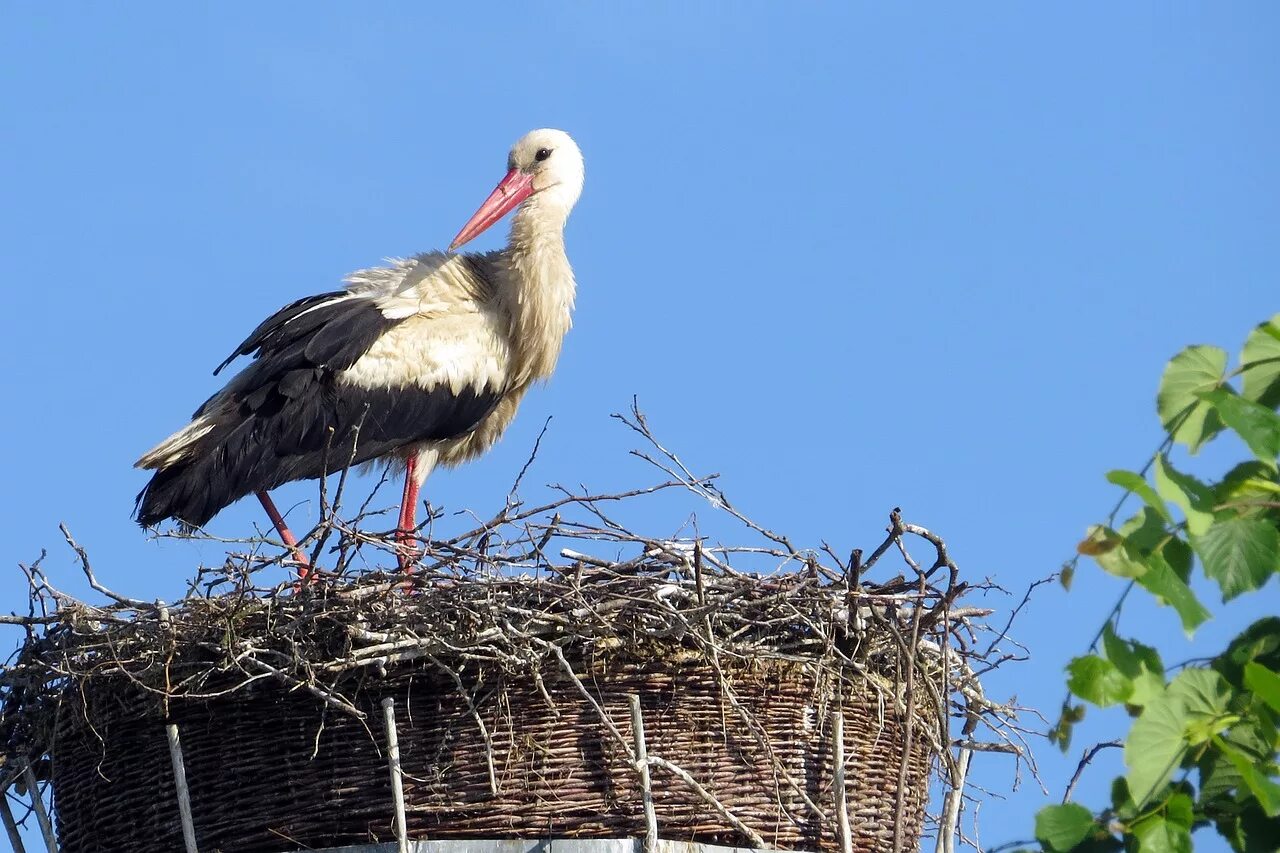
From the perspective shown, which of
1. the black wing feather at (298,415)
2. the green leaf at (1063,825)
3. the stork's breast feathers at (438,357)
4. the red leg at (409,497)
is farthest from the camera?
the red leg at (409,497)

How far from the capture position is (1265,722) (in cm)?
192

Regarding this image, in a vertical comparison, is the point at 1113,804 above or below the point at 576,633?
below

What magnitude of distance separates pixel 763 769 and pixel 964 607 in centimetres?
92

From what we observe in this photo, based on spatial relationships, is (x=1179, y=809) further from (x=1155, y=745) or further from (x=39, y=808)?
(x=39, y=808)

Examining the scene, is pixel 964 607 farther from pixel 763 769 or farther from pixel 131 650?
pixel 131 650

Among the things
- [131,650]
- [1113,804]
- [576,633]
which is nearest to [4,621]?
[131,650]

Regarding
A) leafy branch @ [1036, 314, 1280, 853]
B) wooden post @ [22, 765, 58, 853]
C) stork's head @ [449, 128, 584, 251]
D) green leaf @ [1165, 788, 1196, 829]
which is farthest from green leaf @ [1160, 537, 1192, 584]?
stork's head @ [449, 128, 584, 251]

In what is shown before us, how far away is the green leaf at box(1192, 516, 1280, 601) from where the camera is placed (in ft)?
6.23

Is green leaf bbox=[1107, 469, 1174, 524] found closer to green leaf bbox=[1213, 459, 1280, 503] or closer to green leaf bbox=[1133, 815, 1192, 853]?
green leaf bbox=[1213, 459, 1280, 503]

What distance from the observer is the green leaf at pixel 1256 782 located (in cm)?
187

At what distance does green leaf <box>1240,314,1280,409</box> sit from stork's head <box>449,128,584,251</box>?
6.90 metres

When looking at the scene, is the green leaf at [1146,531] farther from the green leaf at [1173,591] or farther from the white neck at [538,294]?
the white neck at [538,294]

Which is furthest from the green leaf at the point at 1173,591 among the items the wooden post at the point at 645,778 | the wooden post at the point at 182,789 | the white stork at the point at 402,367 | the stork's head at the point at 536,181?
the stork's head at the point at 536,181

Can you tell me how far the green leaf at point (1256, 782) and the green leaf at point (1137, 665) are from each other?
0.09 metres
